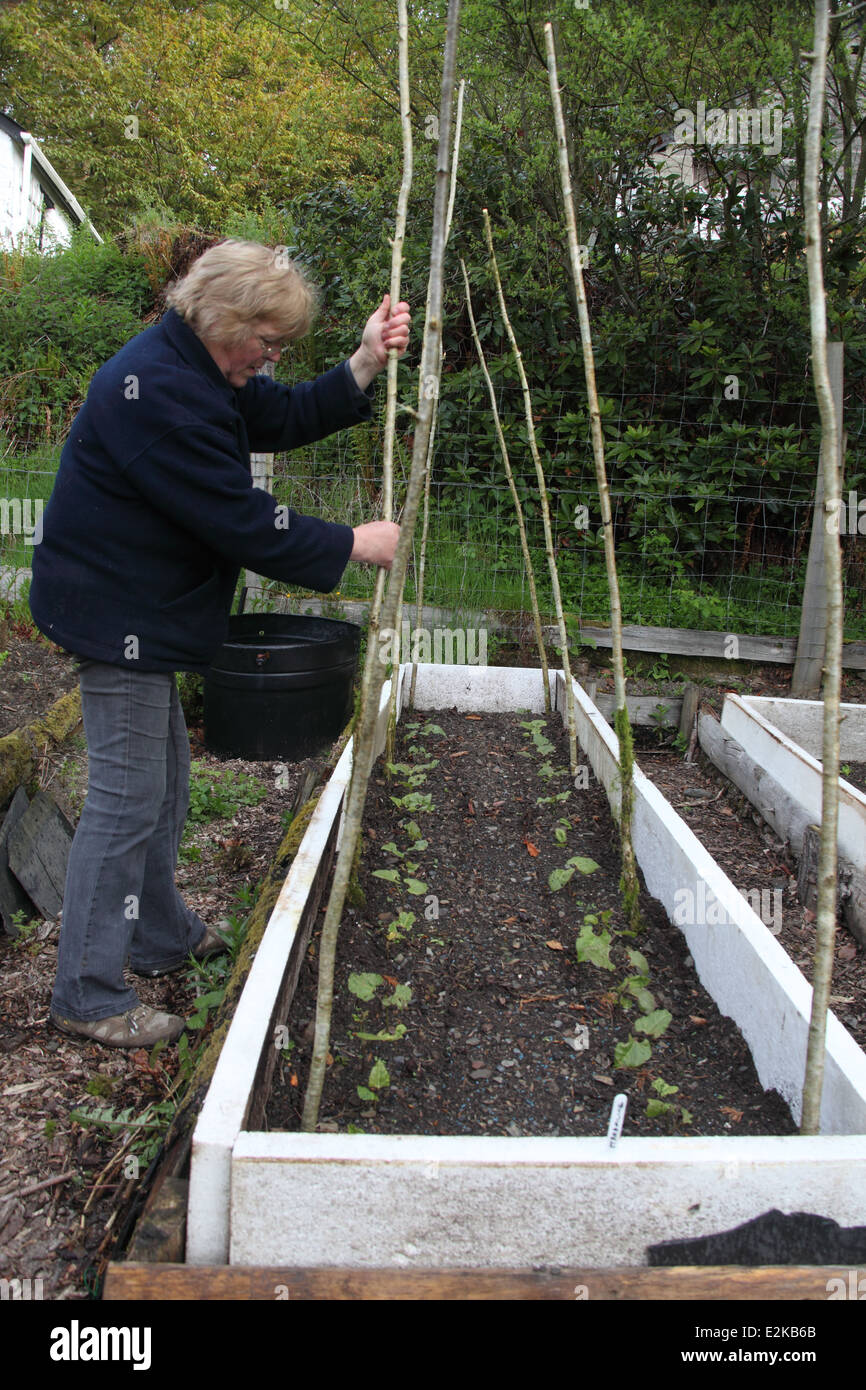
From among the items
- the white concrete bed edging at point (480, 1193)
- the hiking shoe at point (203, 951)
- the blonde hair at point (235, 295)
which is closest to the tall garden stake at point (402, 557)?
the white concrete bed edging at point (480, 1193)

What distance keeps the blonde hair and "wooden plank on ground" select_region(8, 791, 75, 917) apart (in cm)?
140

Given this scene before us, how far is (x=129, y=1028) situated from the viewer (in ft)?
6.18

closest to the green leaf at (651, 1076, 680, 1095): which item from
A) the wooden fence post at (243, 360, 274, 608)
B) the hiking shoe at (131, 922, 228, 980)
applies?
the hiking shoe at (131, 922, 228, 980)

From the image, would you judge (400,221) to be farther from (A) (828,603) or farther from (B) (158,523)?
(A) (828,603)

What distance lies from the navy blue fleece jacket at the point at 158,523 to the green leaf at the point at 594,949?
0.96 metres

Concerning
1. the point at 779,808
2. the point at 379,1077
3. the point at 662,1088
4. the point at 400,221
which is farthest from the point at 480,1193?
the point at 779,808

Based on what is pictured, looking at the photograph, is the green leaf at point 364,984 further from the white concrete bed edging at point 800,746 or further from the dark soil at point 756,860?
the white concrete bed edging at point 800,746

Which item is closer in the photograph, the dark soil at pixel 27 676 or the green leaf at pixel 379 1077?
the green leaf at pixel 379 1077

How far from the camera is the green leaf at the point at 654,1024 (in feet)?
5.56

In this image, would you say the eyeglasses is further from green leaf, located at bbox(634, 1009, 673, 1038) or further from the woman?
green leaf, located at bbox(634, 1009, 673, 1038)

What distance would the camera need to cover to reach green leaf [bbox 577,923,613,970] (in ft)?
6.34

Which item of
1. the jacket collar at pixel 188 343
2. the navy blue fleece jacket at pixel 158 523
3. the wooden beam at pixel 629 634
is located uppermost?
the jacket collar at pixel 188 343
